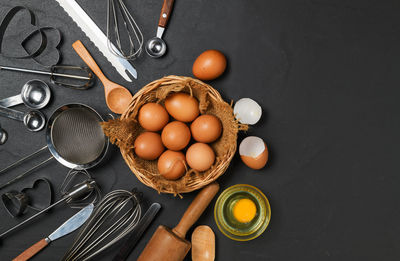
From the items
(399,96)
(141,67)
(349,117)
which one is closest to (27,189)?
(141,67)

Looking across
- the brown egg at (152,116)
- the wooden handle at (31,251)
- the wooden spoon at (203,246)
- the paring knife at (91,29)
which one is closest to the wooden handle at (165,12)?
the paring knife at (91,29)

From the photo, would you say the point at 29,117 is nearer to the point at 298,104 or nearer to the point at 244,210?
the point at 244,210

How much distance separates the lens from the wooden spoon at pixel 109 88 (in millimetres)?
870

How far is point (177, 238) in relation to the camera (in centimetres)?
78

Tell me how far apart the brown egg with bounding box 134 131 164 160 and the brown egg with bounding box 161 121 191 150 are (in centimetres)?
2

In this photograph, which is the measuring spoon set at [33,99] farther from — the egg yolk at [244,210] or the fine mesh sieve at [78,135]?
the egg yolk at [244,210]

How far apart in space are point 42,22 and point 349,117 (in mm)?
943

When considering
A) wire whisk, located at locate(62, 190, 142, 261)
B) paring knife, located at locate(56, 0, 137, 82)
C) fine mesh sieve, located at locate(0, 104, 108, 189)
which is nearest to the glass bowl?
wire whisk, located at locate(62, 190, 142, 261)

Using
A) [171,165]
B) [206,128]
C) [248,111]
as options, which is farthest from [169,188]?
[248,111]

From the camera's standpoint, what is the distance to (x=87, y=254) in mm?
871

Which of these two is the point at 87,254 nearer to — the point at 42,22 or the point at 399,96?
the point at 42,22

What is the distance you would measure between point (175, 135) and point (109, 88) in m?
0.26

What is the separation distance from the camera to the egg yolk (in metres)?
0.82

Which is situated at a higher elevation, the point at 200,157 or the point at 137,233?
the point at 200,157
